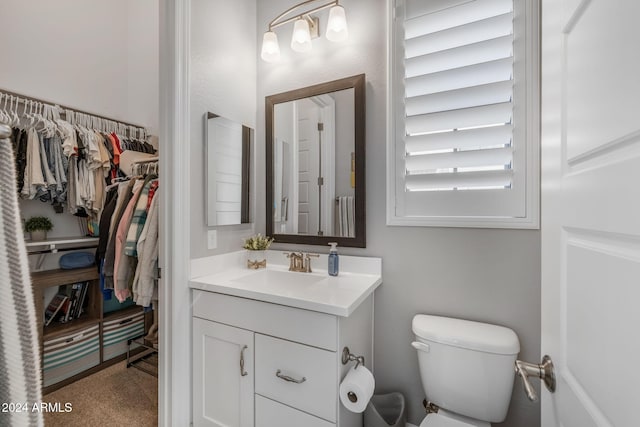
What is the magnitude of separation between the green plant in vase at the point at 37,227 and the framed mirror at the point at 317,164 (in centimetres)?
168

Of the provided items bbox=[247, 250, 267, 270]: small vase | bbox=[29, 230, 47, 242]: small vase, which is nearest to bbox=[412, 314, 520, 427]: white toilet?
bbox=[247, 250, 267, 270]: small vase

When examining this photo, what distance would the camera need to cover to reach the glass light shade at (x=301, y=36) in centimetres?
160

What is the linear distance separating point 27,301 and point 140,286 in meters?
1.48

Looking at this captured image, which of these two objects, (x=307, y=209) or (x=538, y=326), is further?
(x=307, y=209)

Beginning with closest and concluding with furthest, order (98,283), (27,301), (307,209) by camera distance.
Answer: (27,301)
(307,209)
(98,283)

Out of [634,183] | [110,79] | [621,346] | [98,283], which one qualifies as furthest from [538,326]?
[110,79]

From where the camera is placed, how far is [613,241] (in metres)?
0.43

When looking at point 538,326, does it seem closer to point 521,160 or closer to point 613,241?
point 521,160

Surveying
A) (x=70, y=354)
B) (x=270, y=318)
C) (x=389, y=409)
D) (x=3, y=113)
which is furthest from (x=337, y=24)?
(x=70, y=354)

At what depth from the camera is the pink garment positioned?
5.51ft

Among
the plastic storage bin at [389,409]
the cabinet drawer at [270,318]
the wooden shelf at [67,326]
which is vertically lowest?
the plastic storage bin at [389,409]

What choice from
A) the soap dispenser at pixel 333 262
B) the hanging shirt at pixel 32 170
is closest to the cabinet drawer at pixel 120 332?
the hanging shirt at pixel 32 170

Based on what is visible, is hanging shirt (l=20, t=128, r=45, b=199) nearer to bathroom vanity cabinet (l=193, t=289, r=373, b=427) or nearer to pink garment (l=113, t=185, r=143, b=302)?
pink garment (l=113, t=185, r=143, b=302)

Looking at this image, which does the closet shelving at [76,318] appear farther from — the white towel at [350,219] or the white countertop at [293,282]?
the white towel at [350,219]
